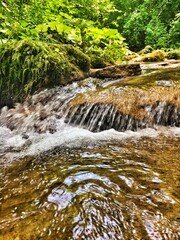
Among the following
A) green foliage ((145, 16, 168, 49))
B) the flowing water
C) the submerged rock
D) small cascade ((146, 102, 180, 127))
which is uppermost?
green foliage ((145, 16, 168, 49))

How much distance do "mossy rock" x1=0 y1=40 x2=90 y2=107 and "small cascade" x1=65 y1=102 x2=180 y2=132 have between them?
4.97ft

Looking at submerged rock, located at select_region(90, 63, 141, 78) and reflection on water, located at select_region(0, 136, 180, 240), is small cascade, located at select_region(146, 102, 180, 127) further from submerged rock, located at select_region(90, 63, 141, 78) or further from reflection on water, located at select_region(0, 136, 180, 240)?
submerged rock, located at select_region(90, 63, 141, 78)

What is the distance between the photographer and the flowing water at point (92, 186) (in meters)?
1.33

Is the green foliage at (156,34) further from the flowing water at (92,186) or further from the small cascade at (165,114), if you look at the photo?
the flowing water at (92,186)

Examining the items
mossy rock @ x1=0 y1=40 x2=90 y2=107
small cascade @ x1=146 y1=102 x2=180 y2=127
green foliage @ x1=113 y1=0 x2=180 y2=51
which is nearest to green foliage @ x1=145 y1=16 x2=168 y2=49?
green foliage @ x1=113 y1=0 x2=180 y2=51

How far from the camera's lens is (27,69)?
16.5 ft

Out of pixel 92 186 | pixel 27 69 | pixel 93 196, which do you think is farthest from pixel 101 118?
pixel 27 69

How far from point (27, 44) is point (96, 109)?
8.37 feet

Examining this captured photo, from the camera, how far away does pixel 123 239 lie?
4.05ft

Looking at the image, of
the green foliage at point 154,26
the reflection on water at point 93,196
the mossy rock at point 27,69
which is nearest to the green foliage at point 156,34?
the green foliage at point 154,26

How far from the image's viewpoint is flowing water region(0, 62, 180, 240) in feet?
4.37

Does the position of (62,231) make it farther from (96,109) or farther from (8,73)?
(8,73)

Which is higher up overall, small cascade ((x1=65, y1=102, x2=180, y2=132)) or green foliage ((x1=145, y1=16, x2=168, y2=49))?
green foliage ((x1=145, y1=16, x2=168, y2=49))

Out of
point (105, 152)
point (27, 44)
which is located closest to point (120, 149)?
point (105, 152)
